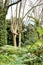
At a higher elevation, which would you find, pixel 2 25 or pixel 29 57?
pixel 2 25

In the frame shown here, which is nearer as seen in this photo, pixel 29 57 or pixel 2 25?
pixel 29 57

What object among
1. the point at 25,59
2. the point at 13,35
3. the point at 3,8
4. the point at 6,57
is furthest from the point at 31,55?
the point at 13,35

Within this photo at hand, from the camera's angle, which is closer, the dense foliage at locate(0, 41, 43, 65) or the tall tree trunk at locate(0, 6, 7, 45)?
the dense foliage at locate(0, 41, 43, 65)

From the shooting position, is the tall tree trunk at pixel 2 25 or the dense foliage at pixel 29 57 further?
the tall tree trunk at pixel 2 25

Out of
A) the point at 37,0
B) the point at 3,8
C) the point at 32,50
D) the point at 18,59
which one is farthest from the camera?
the point at 37,0

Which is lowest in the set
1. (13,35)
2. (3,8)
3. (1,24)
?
(13,35)

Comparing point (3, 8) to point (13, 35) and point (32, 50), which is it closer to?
point (13, 35)

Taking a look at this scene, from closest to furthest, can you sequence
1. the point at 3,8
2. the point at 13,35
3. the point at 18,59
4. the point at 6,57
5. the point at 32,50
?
the point at 18,59 < the point at 32,50 < the point at 6,57 < the point at 3,8 < the point at 13,35

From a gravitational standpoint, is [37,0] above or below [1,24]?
above

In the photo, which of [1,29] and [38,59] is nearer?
[38,59]

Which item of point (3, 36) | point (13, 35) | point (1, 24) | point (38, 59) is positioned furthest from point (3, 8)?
point (38, 59)

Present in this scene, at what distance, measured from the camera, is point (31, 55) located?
3502 mm

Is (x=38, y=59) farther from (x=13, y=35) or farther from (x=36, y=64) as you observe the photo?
(x=13, y=35)

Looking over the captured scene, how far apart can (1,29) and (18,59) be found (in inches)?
268
